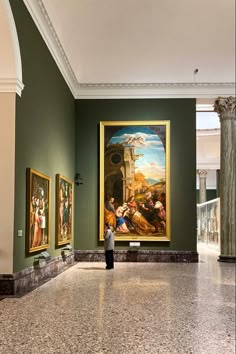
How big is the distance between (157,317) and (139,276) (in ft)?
21.2

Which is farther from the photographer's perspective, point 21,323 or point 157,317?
point 157,317

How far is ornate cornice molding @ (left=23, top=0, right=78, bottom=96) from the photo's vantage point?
42.8ft

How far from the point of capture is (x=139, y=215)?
21.1m

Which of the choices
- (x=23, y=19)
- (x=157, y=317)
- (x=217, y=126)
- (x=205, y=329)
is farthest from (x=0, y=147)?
(x=217, y=126)

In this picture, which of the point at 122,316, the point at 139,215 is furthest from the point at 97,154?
the point at 122,316

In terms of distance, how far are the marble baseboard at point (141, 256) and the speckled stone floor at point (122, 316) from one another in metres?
6.00

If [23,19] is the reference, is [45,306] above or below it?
below

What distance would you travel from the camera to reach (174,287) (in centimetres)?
1260

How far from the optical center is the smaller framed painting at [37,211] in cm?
1255

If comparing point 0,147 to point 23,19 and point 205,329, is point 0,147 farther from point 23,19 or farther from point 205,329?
point 205,329

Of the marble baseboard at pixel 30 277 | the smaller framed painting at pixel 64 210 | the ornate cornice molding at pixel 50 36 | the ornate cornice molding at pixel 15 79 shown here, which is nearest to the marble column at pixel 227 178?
the smaller framed painting at pixel 64 210

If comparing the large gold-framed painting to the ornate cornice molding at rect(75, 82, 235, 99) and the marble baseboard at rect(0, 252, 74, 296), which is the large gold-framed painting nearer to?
the ornate cornice molding at rect(75, 82, 235, 99)

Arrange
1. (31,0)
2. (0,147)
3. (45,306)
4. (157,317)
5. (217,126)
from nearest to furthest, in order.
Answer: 1. (157,317)
2. (45,306)
3. (0,147)
4. (31,0)
5. (217,126)

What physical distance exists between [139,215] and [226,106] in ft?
21.2
